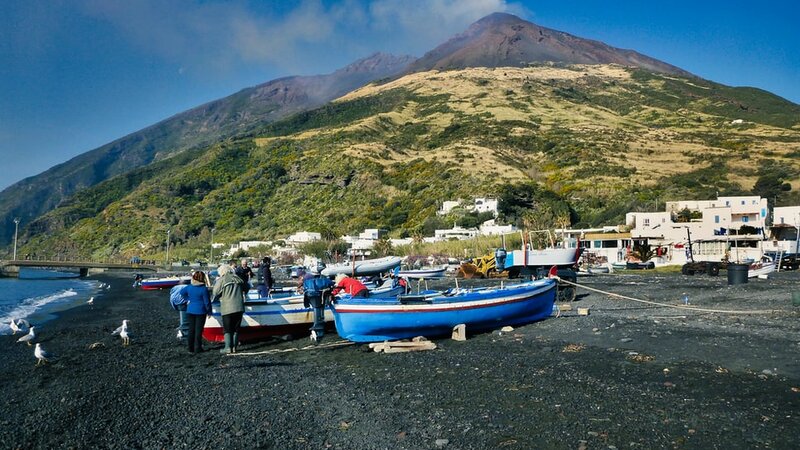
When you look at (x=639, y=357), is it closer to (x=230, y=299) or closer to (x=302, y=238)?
(x=230, y=299)

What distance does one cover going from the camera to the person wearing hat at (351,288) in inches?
577

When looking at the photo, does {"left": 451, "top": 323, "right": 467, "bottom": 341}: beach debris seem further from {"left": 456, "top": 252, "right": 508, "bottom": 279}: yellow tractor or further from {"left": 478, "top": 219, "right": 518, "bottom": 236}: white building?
{"left": 478, "top": 219, "right": 518, "bottom": 236}: white building

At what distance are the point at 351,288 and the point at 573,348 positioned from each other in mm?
5761

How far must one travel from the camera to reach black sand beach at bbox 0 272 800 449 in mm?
6785

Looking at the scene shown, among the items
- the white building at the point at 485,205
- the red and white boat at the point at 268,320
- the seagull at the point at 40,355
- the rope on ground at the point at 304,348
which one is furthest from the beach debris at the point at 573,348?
the white building at the point at 485,205

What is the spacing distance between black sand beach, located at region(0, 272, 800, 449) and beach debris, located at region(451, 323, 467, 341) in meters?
0.22

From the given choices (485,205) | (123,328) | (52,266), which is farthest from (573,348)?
(52,266)

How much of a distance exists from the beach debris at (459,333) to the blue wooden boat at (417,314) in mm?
158

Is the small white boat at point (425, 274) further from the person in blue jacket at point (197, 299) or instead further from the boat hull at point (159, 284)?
the person in blue jacket at point (197, 299)

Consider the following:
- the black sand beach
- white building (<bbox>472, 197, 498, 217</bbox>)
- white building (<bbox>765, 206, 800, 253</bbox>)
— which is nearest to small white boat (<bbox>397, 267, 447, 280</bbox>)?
the black sand beach

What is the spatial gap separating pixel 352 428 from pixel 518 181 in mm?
91608

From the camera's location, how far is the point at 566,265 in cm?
2786

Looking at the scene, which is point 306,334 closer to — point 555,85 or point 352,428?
point 352,428

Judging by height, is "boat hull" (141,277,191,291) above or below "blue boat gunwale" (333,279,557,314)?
below
